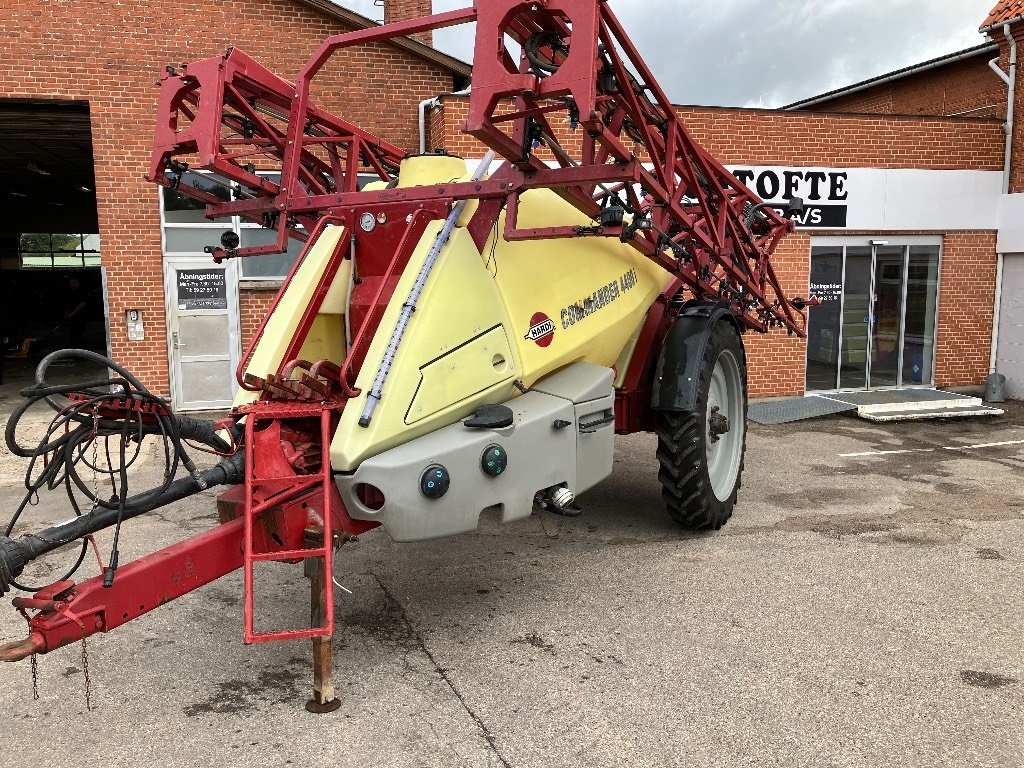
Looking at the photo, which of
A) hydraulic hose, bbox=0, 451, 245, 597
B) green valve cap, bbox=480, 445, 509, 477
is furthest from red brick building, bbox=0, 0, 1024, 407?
hydraulic hose, bbox=0, 451, 245, 597

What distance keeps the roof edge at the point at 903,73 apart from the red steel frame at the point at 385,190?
7987 millimetres

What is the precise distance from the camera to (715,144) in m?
10.4

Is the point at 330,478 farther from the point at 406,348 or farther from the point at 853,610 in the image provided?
the point at 853,610

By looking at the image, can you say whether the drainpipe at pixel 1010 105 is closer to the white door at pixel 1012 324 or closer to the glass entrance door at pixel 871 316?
the white door at pixel 1012 324

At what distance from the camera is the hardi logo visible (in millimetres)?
4062

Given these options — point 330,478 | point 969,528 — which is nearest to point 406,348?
point 330,478

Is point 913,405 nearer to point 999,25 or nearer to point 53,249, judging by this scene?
point 999,25

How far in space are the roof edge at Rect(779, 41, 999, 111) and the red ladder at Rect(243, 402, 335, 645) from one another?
10.1 metres

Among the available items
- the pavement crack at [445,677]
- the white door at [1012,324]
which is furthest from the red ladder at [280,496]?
the white door at [1012,324]

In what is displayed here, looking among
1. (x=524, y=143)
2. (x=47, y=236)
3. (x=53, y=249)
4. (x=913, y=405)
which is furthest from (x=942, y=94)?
(x=53, y=249)

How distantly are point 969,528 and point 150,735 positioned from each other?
16.7ft

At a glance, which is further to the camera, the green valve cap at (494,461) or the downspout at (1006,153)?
the downspout at (1006,153)

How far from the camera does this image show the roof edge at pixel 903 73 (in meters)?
11.6

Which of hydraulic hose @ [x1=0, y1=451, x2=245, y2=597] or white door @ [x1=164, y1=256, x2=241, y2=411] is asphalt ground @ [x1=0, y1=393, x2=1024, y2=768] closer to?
hydraulic hose @ [x1=0, y1=451, x2=245, y2=597]
